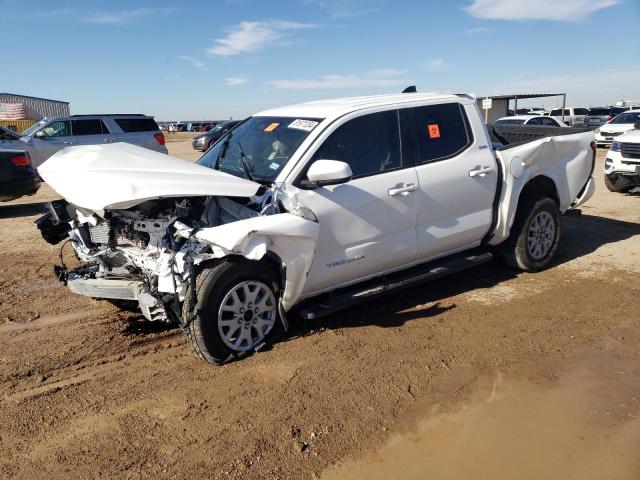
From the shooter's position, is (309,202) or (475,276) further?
(475,276)

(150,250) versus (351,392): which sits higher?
(150,250)

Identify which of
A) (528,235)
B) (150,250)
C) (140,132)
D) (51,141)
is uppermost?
(140,132)

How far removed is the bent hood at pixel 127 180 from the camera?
143 inches

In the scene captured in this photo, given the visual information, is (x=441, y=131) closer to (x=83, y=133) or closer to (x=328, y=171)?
(x=328, y=171)

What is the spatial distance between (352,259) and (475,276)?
2215 millimetres

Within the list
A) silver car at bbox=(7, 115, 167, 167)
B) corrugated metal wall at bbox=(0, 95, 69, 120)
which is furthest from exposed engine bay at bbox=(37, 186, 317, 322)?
corrugated metal wall at bbox=(0, 95, 69, 120)

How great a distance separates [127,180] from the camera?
12.2 feet

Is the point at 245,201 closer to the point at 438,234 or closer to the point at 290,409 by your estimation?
the point at 290,409

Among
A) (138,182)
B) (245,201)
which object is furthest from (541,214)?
(138,182)

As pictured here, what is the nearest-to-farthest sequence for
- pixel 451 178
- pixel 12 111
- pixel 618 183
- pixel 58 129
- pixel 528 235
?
pixel 451 178, pixel 528 235, pixel 618 183, pixel 58 129, pixel 12 111

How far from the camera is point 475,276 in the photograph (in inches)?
239

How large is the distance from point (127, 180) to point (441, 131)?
2894mm

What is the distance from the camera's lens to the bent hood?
362 cm

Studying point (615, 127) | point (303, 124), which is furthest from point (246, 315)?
point (615, 127)
